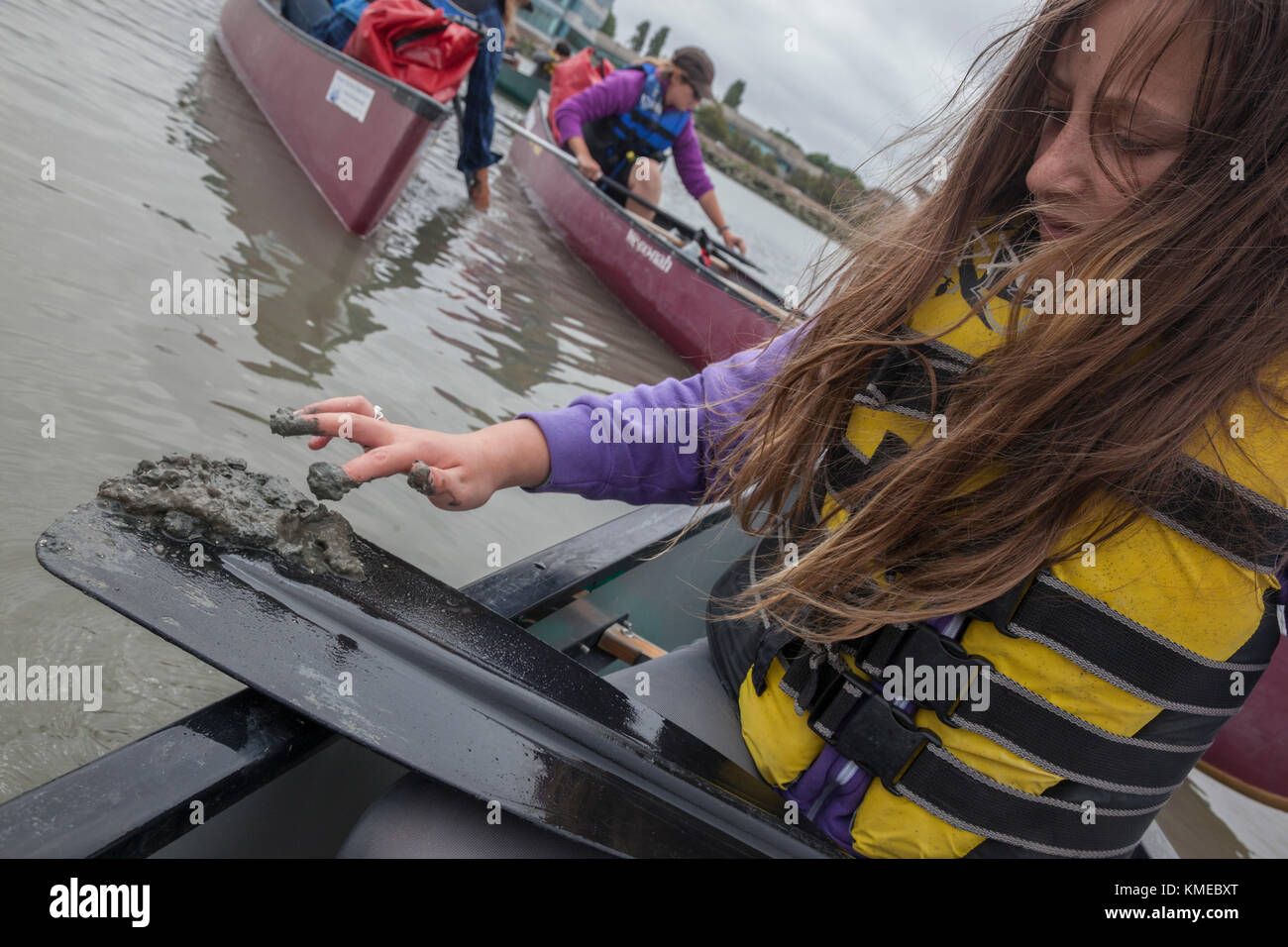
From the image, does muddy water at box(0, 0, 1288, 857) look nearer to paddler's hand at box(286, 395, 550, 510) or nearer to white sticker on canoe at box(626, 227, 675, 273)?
white sticker on canoe at box(626, 227, 675, 273)

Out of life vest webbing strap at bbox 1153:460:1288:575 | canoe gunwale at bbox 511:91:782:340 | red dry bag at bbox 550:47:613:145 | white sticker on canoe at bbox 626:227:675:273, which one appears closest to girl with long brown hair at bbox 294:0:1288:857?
life vest webbing strap at bbox 1153:460:1288:575

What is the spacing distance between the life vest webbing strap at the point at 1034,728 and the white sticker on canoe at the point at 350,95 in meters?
6.00

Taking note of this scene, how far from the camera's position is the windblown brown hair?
1067mm

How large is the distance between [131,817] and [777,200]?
33.2 m

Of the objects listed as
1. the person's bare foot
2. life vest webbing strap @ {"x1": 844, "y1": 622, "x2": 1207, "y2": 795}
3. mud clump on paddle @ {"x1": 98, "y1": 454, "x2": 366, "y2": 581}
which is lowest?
the person's bare foot

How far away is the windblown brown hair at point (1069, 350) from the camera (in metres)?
1.07

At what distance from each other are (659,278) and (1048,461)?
6.18 meters

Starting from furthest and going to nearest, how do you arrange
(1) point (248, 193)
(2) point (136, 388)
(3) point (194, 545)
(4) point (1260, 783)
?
(1) point (248, 193), (4) point (1260, 783), (2) point (136, 388), (3) point (194, 545)

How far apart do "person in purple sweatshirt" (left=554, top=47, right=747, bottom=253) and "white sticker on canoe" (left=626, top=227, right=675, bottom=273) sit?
4.13ft

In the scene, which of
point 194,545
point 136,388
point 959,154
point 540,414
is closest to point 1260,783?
point 959,154

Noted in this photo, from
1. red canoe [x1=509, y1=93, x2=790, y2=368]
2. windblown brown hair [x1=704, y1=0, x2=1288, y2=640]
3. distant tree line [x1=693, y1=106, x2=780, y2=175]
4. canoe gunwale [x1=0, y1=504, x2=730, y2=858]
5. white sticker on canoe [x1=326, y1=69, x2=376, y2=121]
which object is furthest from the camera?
distant tree line [x1=693, y1=106, x2=780, y2=175]

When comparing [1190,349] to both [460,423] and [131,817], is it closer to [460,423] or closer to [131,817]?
[131,817]

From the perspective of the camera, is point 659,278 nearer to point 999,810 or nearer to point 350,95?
point 350,95

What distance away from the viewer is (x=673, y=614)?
2516 mm
